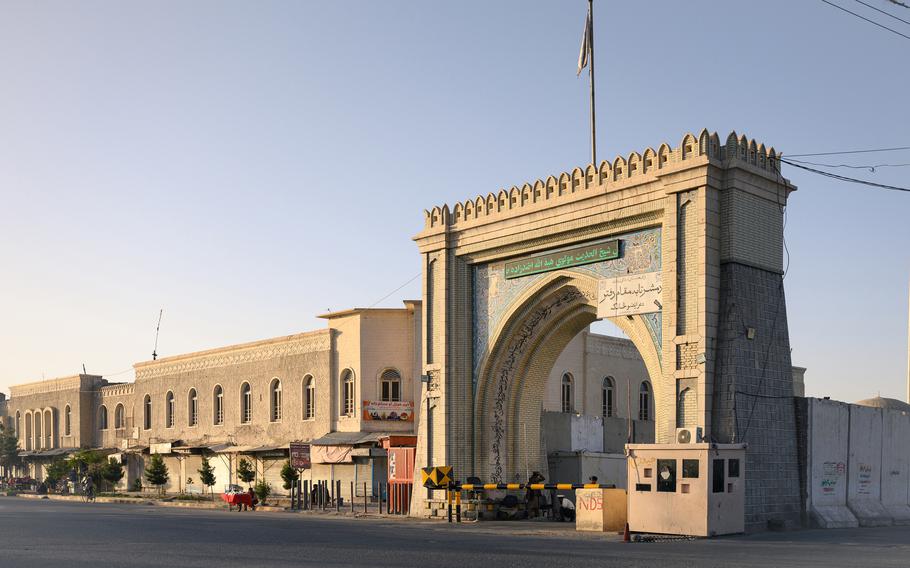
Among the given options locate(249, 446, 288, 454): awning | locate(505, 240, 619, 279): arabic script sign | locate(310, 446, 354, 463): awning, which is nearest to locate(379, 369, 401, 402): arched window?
locate(310, 446, 354, 463): awning

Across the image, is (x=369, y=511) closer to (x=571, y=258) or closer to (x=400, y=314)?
(x=400, y=314)

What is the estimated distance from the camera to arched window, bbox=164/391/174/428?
152 feet

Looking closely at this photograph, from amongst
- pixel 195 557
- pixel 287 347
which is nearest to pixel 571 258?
pixel 195 557

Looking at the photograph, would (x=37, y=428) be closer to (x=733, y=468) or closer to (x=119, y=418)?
(x=119, y=418)

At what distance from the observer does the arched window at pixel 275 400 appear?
129ft

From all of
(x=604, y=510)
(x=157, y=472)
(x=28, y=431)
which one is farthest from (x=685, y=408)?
(x=28, y=431)

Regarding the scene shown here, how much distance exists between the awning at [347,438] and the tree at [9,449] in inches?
1188

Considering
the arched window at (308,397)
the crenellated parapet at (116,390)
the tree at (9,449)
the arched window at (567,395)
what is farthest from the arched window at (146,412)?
the arched window at (567,395)

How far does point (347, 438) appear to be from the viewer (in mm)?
34750

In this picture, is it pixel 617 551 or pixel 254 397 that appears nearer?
pixel 617 551

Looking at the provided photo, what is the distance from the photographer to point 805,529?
20.0m

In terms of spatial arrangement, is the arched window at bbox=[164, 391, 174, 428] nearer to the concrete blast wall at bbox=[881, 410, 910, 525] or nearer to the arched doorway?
the arched doorway

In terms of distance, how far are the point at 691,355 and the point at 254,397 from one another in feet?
79.7

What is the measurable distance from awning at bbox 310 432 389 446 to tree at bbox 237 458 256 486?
11.7 feet
